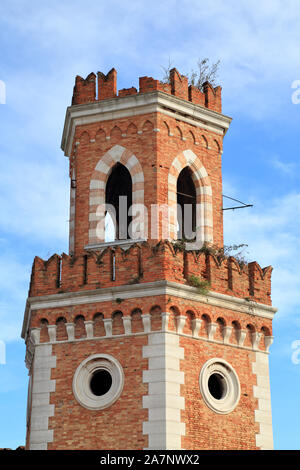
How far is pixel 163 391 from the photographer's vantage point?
22.6m

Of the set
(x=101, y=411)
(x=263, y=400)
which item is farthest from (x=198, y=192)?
(x=101, y=411)

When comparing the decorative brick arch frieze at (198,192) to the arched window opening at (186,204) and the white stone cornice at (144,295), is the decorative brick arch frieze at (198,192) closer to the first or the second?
the arched window opening at (186,204)

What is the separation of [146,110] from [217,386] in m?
8.09

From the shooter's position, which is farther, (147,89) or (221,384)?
(147,89)

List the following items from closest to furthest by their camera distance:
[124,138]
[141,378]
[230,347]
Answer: [141,378], [230,347], [124,138]

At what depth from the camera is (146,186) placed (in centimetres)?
2589

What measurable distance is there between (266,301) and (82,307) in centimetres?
515

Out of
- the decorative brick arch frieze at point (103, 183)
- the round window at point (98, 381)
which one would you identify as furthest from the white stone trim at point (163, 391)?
the decorative brick arch frieze at point (103, 183)

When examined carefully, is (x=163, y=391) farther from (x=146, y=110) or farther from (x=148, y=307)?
(x=146, y=110)

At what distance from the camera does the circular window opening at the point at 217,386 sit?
24.0 m
